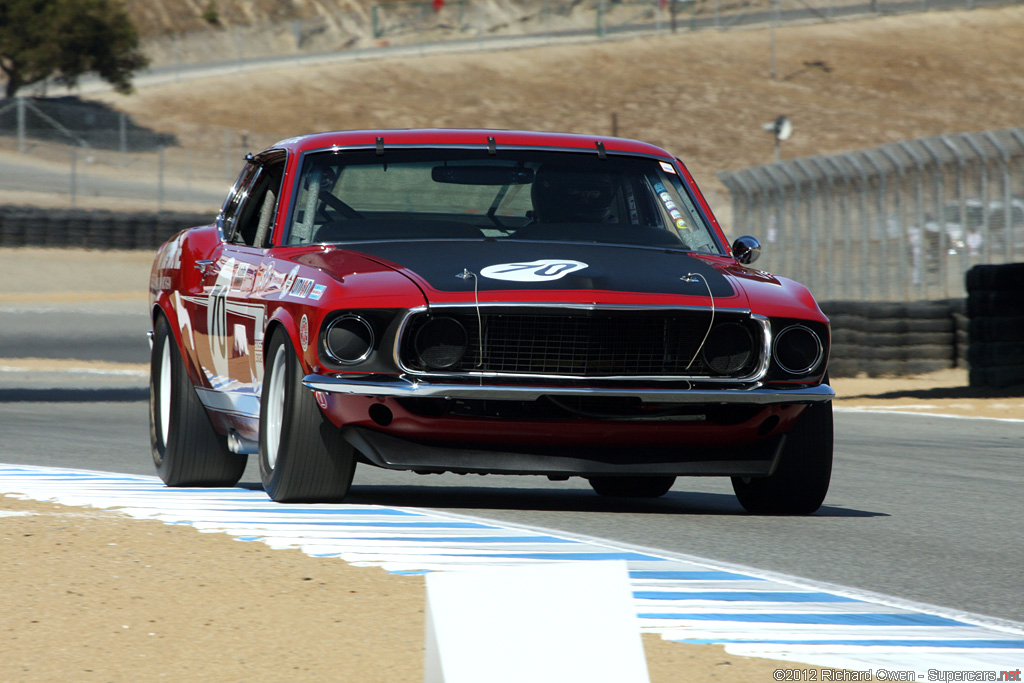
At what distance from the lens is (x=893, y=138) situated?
219 ft

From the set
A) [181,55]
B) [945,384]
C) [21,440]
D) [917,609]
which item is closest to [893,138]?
[181,55]

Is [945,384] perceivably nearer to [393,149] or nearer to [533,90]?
[393,149]

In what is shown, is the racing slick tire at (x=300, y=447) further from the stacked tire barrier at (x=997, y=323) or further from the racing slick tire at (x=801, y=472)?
the stacked tire barrier at (x=997, y=323)

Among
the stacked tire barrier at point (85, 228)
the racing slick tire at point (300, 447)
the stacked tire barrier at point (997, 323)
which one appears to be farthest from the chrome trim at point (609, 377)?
the stacked tire barrier at point (85, 228)

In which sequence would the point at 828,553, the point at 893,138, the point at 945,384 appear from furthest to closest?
1. the point at 893,138
2. the point at 945,384
3. the point at 828,553

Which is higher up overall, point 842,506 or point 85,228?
point 842,506

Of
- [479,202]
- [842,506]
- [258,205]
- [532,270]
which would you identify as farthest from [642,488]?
[258,205]

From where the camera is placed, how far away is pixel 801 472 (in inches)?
282

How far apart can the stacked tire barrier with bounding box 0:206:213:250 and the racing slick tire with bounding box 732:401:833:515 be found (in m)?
31.0

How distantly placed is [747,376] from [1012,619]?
1.91 m

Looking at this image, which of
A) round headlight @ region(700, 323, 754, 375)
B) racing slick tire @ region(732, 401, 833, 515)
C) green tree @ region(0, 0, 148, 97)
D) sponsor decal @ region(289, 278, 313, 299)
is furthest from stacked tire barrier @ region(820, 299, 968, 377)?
green tree @ region(0, 0, 148, 97)

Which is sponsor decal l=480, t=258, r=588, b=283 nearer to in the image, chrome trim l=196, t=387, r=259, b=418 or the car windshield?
the car windshield

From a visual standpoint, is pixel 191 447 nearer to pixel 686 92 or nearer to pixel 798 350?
pixel 798 350

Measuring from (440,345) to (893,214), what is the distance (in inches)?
648
